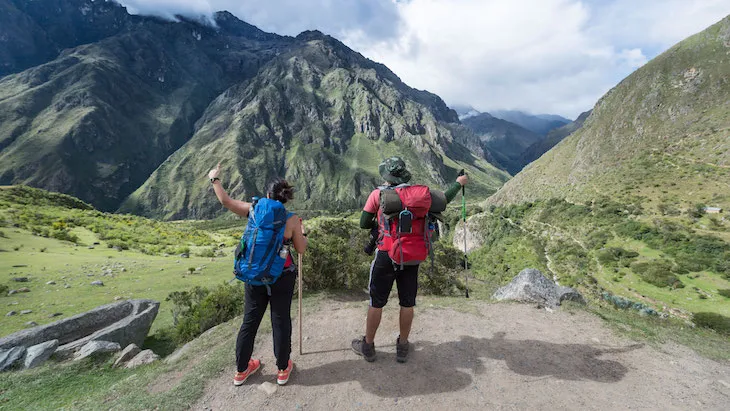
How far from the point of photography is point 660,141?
66.8 metres

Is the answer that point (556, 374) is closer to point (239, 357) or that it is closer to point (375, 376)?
point (375, 376)

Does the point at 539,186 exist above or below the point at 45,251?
above

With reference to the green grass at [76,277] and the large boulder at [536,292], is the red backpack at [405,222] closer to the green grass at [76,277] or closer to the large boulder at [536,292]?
the large boulder at [536,292]

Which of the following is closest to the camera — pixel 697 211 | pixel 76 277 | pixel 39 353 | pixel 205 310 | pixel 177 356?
pixel 39 353

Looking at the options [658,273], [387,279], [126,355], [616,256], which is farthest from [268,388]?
[616,256]

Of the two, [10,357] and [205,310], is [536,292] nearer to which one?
[205,310]

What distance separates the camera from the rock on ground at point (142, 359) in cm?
678

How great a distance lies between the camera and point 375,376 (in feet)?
17.9

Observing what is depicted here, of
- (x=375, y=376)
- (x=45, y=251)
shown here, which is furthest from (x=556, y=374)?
(x=45, y=251)

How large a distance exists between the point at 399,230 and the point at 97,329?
30.8 feet

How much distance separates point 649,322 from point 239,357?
11.2 metres

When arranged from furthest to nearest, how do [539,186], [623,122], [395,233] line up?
[539,186], [623,122], [395,233]

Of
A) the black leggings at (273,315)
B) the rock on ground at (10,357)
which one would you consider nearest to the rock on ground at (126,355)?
the rock on ground at (10,357)

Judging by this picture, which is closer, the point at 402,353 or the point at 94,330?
the point at 402,353
